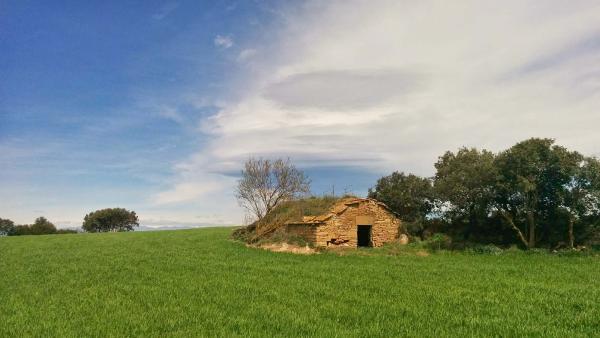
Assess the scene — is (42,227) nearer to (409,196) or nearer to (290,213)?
(290,213)

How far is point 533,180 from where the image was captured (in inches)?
1305

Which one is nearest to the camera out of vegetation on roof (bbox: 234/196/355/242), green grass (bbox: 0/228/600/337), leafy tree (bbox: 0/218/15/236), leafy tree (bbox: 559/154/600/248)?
green grass (bbox: 0/228/600/337)

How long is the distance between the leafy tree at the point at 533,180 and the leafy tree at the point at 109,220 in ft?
315

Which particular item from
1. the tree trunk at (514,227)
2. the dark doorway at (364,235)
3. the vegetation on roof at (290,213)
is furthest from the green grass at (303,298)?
the dark doorway at (364,235)

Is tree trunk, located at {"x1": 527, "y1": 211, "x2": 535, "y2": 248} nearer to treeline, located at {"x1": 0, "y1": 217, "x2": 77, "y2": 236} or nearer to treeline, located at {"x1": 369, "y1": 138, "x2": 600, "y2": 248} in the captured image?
treeline, located at {"x1": 369, "y1": 138, "x2": 600, "y2": 248}

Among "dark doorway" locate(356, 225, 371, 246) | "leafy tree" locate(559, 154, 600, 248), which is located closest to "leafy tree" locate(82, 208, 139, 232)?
"dark doorway" locate(356, 225, 371, 246)

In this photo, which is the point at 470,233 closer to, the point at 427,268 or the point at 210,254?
the point at 427,268

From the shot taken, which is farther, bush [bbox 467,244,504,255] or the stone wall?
the stone wall

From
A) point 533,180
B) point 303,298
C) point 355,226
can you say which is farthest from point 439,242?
point 303,298

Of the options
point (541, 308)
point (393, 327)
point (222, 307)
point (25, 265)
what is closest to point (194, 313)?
point (222, 307)

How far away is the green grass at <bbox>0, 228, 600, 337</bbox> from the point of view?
1199 centimetres

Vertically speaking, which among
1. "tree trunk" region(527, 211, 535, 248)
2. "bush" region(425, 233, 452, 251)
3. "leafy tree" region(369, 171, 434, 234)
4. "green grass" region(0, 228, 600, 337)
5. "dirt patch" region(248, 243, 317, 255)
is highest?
"leafy tree" region(369, 171, 434, 234)

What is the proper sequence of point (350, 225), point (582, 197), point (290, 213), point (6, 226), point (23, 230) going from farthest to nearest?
1. point (6, 226)
2. point (23, 230)
3. point (290, 213)
4. point (350, 225)
5. point (582, 197)

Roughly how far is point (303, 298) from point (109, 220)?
10491 centimetres
